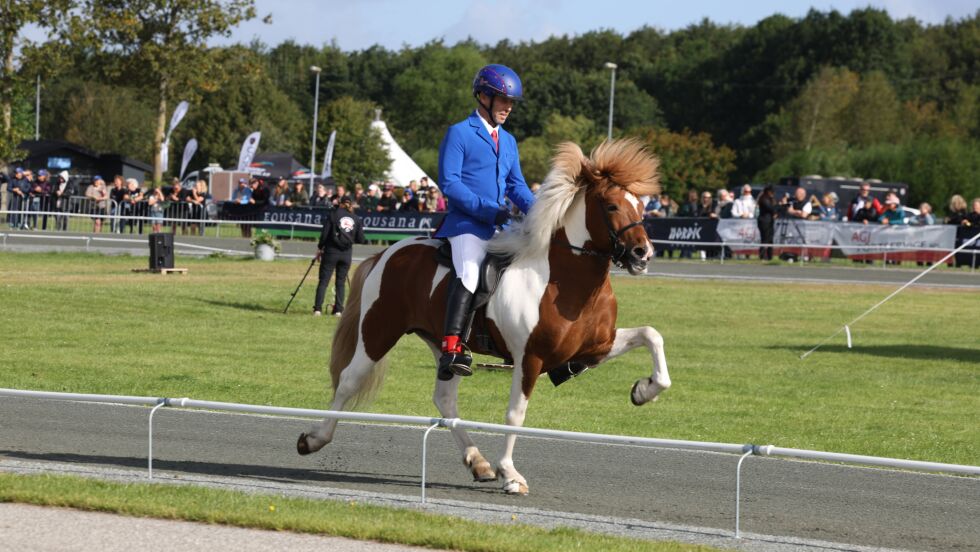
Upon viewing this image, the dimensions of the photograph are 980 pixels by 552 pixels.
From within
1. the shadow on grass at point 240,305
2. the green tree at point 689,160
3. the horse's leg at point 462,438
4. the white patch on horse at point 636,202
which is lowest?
the shadow on grass at point 240,305

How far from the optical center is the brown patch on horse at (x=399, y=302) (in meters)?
9.56

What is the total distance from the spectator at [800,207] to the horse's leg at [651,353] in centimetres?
2776

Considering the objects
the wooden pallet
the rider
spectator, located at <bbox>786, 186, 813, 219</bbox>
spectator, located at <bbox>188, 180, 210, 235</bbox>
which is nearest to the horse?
the rider

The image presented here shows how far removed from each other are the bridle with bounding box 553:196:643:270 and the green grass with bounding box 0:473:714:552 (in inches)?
71.9

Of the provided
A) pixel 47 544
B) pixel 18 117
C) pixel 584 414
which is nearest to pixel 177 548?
pixel 47 544

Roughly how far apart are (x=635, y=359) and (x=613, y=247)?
11005 millimetres

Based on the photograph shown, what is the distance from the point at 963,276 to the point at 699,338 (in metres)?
13.9

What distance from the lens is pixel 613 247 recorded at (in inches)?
345

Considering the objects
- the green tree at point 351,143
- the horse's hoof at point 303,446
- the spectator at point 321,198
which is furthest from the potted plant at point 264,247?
the green tree at point 351,143

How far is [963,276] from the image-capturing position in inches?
1314

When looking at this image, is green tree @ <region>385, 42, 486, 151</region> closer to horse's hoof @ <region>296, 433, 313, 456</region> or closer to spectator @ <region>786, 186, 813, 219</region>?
spectator @ <region>786, 186, 813, 219</region>

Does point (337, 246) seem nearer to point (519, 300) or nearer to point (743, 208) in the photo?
point (519, 300)

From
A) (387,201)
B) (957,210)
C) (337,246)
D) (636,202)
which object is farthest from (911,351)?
(387,201)

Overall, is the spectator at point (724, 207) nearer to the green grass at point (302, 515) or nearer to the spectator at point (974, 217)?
the spectator at point (974, 217)
